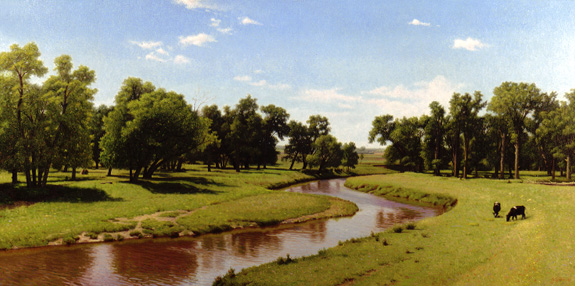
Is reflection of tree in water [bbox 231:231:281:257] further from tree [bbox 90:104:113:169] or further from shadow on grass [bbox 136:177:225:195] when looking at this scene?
tree [bbox 90:104:113:169]

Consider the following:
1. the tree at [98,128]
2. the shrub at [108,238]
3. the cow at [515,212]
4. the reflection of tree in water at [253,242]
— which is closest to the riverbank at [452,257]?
the cow at [515,212]

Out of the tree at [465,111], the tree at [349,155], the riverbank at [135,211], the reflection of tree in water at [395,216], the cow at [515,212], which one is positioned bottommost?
the reflection of tree in water at [395,216]

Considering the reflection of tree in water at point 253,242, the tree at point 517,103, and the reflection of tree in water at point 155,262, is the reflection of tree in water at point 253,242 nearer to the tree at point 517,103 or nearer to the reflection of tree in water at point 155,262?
the reflection of tree in water at point 155,262

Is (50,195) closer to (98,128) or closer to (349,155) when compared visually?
(98,128)

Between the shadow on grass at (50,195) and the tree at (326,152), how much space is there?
6684 cm

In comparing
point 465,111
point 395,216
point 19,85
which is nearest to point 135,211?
point 19,85

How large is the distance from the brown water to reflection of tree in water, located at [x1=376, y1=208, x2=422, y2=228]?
272 centimetres

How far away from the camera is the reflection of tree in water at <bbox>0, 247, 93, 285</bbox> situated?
17250 mm

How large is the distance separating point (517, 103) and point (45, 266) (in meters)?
74.6

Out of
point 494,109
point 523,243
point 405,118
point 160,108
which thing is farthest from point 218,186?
point 405,118

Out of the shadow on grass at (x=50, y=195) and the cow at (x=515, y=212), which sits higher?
the cow at (x=515, y=212)

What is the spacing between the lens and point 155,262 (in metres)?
20.8

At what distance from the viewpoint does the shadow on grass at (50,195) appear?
3500 centimetres

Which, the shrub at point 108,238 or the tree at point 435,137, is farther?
the tree at point 435,137
